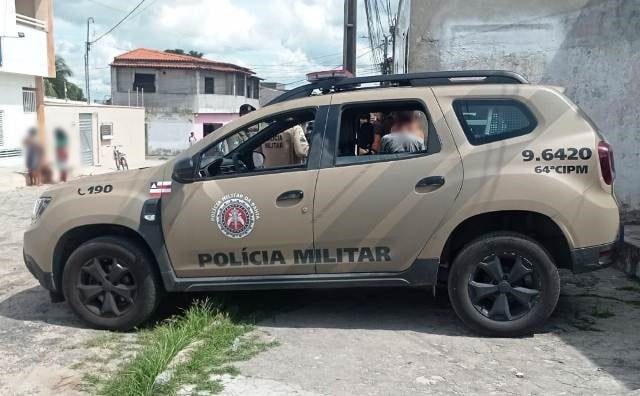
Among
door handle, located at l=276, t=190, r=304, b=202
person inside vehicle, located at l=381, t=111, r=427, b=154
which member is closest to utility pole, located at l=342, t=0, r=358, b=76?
person inside vehicle, located at l=381, t=111, r=427, b=154

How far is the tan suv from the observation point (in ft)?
14.4

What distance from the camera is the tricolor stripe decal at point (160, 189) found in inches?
186

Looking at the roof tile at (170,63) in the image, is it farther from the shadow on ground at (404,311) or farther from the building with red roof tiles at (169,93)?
the shadow on ground at (404,311)

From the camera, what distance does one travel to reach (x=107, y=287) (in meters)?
4.84

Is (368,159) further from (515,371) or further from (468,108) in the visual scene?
(515,371)

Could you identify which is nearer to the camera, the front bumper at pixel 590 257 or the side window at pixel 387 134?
the front bumper at pixel 590 257

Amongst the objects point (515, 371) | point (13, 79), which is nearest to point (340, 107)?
point (515, 371)

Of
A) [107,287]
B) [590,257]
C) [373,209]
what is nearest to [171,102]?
[107,287]

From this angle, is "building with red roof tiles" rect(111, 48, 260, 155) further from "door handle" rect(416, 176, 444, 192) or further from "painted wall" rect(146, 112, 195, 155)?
"door handle" rect(416, 176, 444, 192)

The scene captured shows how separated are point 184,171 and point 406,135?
5.53 feet

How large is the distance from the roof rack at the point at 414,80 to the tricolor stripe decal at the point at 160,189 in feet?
3.32

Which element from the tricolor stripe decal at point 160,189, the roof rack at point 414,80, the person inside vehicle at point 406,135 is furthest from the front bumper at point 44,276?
the person inside vehicle at point 406,135

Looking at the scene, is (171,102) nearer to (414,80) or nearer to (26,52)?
(26,52)

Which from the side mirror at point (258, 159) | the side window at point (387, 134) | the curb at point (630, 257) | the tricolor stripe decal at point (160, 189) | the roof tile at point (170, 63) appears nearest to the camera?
the side window at point (387, 134)
